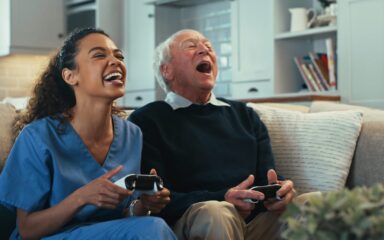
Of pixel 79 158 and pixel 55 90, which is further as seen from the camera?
pixel 55 90

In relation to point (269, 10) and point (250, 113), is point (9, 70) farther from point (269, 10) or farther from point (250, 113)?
point (250, 113)

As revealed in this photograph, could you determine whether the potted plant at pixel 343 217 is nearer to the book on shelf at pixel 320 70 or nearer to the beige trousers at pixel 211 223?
the beige trousers at pixel 211 223

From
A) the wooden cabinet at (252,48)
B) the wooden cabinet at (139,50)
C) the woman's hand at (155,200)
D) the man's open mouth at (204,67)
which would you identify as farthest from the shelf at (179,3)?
the woman's hand at (155,200)

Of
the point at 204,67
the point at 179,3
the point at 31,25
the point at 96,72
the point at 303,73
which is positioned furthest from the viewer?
the point at 31,25

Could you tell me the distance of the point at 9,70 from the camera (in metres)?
6.13

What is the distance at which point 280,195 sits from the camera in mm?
2078

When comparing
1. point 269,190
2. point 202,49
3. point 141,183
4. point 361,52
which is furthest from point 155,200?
point 361,52

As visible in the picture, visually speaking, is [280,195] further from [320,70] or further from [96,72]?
[320,70]

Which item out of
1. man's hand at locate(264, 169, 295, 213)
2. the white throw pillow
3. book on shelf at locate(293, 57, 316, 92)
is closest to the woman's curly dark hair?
man's hand at locate(264, 169, 295, 213)

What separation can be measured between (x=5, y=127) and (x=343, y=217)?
1.42 metres

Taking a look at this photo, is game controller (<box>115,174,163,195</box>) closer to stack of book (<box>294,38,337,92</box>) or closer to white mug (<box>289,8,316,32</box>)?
stack of book (<box>294,38,337,92</box>)

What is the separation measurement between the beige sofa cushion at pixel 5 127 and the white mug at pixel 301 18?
2713 mm

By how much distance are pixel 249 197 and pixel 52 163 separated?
0.59 m

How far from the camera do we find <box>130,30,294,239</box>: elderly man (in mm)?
1989
